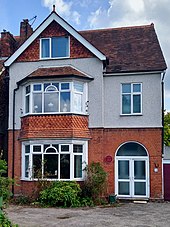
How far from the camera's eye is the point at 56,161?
1884cm

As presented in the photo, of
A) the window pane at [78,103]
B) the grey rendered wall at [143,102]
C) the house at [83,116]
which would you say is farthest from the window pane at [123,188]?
the window pane at [78,103]

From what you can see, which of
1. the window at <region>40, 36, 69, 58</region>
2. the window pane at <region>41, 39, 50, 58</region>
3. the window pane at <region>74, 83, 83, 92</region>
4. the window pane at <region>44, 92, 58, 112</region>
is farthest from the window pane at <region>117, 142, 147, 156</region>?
the window pane at <region>41, 39, 50, 58</region>

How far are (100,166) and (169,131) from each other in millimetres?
32727

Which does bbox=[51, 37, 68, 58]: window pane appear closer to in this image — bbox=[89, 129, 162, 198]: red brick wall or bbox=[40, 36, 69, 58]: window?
bbox=[40, 36, 69, 58]: window

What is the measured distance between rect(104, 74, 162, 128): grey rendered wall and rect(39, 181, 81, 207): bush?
3996 mm

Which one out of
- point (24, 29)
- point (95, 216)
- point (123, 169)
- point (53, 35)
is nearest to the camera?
point (95, 216)

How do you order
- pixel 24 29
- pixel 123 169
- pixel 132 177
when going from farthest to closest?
pixel 24 29 < pixel 123 169 < pixel 132 177

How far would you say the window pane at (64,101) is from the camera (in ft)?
62.6

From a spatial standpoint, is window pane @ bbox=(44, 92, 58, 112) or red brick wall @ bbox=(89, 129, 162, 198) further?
window pane @ bbox=(44, 92, 58, 112)

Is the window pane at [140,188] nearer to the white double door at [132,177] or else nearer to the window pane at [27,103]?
the white double door at [132,177]

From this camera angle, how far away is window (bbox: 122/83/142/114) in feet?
64.0

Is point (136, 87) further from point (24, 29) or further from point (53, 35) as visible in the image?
point (24, 29)

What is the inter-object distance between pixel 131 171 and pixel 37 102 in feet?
20.7

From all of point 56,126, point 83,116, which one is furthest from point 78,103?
point 56,126
